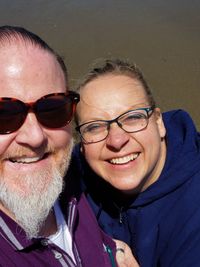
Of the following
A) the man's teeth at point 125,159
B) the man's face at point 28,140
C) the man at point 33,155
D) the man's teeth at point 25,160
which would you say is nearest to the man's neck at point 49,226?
the man at point 33,155

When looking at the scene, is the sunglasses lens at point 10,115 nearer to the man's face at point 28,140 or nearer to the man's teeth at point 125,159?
the man's face at point 28,140

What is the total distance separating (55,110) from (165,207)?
3.34 feet

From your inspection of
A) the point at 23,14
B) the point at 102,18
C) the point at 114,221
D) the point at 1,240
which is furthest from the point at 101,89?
the point at 23,14

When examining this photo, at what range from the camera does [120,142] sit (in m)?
2.56

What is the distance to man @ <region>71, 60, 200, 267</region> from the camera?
2.54 m

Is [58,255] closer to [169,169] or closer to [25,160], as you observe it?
[25,160]

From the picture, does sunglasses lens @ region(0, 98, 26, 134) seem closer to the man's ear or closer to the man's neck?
the man's neck

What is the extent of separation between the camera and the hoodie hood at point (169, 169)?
2.64 m

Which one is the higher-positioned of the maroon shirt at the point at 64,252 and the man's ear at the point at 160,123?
the man's ear at the point at 160,123

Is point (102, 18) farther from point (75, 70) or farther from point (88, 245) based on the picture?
point (88, 245)

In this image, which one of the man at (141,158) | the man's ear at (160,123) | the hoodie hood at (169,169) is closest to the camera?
the man at (141,158)

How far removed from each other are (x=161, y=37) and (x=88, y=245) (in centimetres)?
604

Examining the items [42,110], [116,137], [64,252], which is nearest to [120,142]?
[116,137]

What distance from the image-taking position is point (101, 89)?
2.73 meters
